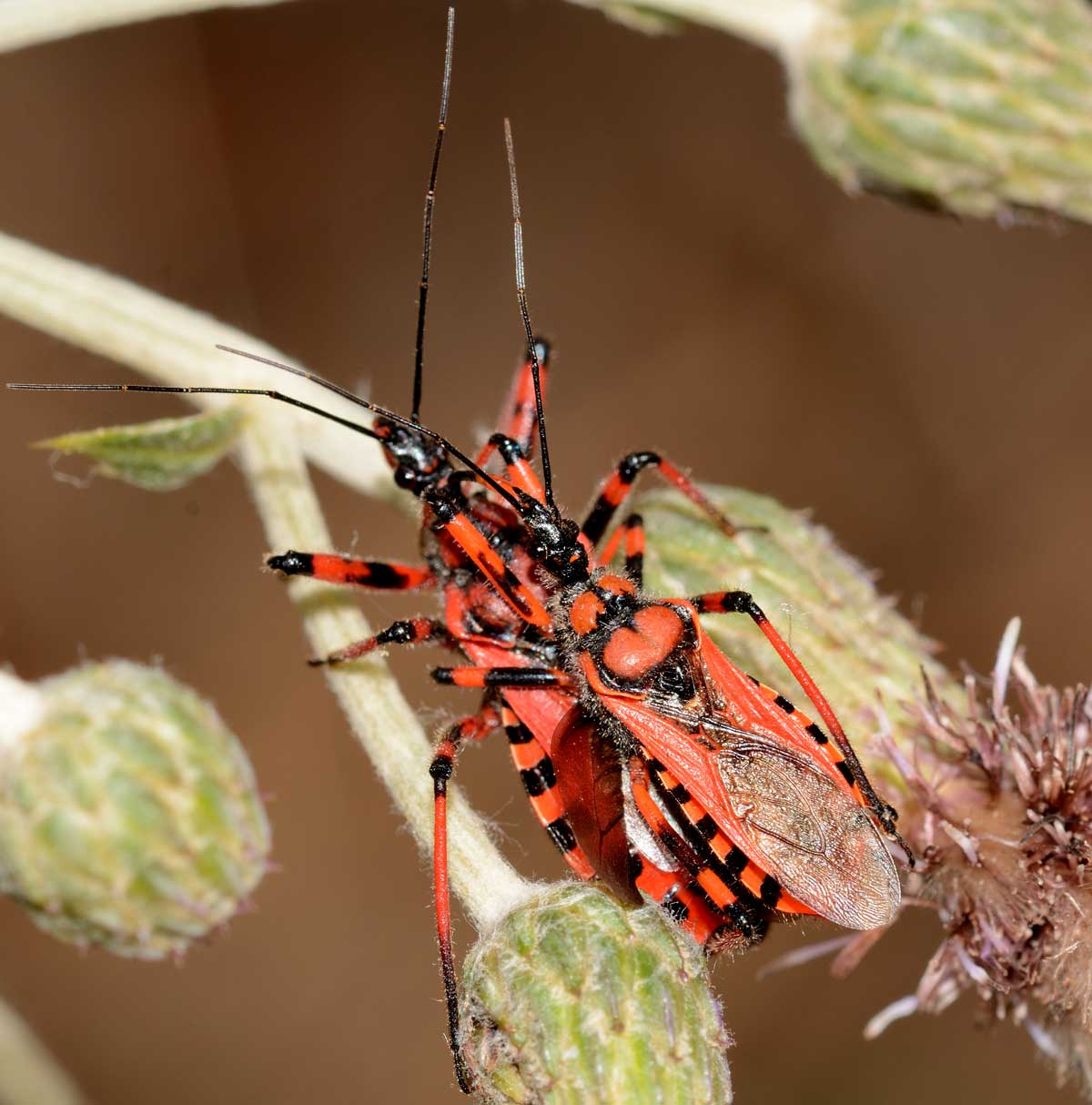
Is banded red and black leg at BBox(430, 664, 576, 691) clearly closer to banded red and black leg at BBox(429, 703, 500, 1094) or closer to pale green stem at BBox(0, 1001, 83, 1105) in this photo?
banded red and black leg at BBox(429, 703, 500, 1094)

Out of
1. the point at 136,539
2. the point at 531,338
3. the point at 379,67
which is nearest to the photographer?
the point at 531,338

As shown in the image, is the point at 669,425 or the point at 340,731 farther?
the point at 669,425

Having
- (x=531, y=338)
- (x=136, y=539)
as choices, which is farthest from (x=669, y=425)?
(x=531, y=338)

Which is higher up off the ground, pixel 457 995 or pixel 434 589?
pixel 434 589

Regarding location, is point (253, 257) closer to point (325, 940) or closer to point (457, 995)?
point (325, 940)

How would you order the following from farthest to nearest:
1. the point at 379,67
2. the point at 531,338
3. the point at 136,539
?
1. the point at 379,67
2. the point at 136,539
3. the point at 531,338

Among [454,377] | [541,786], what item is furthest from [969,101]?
[454,377]

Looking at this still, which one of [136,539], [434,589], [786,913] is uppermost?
[136,539]
